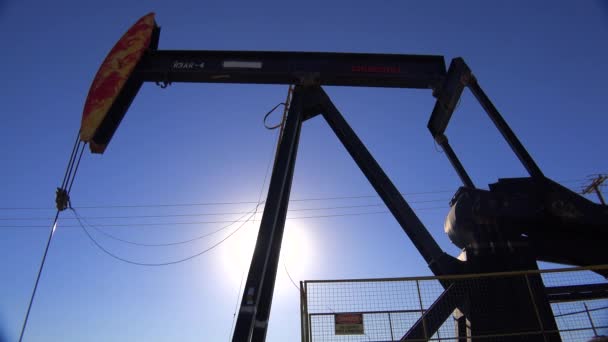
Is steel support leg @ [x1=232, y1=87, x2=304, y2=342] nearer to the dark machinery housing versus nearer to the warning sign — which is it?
the dark machinery housing

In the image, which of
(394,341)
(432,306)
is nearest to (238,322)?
(394,341)

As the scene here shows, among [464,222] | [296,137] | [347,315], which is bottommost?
[347,315]

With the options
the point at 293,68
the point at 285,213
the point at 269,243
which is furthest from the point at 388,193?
the point at 293,68

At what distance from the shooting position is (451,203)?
7469 millimetres

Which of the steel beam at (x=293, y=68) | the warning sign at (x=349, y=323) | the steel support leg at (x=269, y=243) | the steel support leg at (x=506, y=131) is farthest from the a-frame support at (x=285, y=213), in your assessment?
the steel support leg at (x=506, y=131)

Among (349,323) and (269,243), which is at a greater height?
(269,243)

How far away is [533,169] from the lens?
22.4ft

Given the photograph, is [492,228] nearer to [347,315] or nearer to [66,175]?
[347,315]

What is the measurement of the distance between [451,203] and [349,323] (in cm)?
351

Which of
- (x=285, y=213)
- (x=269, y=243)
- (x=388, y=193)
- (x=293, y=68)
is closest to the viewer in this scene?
(x=269, y=243)

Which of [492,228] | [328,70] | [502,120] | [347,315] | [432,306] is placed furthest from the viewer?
[328,70]

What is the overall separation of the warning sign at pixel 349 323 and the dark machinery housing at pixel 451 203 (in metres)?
0.90

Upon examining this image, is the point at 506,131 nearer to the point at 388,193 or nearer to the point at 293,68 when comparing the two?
the point at 388,193

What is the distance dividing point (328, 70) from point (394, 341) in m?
5.89
